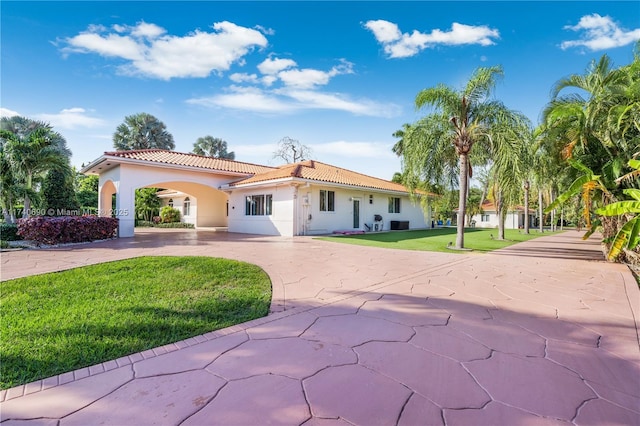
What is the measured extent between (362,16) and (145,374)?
A: 13732 millimetres

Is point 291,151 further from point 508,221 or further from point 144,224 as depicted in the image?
point 508,221

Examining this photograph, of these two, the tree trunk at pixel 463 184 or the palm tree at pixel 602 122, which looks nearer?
the palm tree at pixel 602 122

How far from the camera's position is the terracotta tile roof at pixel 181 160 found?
1758 cm

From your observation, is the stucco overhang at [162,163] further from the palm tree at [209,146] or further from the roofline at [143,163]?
the palm tree at [209,146]

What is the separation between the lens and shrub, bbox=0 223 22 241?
13312mm

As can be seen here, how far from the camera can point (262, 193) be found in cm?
2027

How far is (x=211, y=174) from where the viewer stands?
2102 centimetres

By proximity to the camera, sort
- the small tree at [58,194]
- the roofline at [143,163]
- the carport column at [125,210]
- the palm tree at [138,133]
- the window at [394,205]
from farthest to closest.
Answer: the palm tree at [138,133]
the window at [394,205]
the small tree at [58,194]
the carport column at [125,210]
the roofline at [143,163]

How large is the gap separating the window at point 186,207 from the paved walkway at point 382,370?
90.6 ft

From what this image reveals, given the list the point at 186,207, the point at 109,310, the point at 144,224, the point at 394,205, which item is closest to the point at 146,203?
the point at 144,224

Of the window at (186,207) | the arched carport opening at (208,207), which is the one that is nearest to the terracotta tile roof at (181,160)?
the arched carport opening at (208,207)

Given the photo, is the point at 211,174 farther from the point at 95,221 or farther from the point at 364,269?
the point at 364,269

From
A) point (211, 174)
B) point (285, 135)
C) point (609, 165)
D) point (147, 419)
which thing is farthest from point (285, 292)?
point (285, 135)

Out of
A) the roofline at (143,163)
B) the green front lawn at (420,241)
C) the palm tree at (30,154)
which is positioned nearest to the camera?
the green front lawn at (420,241)
